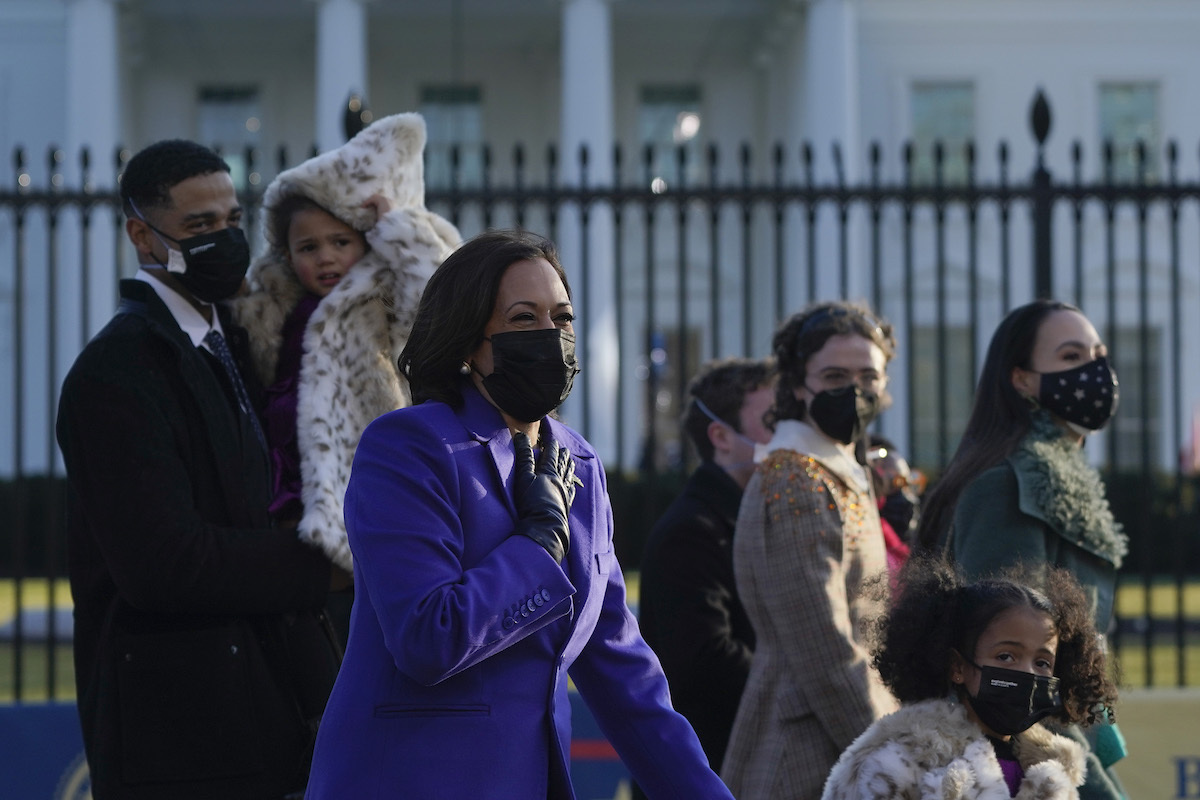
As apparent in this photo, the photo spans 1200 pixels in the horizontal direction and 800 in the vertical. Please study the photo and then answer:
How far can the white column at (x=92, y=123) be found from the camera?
63.8 feet

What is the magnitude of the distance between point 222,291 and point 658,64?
880 inches

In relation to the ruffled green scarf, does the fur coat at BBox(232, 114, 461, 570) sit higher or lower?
higher

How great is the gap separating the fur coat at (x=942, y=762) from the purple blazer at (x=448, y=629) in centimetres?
89

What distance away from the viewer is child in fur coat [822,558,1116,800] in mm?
2973

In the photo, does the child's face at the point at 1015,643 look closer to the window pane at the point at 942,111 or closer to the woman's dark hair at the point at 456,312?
the woman's dark hair at the point at 456,312

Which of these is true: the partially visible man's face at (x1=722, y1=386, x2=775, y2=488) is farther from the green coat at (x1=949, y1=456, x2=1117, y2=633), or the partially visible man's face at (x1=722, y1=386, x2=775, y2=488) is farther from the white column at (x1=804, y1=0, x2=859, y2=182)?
the white column at (x1=804, y1=0, x2=859, y2=182)

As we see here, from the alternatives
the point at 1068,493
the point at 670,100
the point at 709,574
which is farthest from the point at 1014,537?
the point at 670,100

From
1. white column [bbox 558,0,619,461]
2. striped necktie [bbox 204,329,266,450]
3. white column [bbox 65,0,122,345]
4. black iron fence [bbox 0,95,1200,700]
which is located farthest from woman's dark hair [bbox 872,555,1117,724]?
white column [bbox 65,0,122,345]

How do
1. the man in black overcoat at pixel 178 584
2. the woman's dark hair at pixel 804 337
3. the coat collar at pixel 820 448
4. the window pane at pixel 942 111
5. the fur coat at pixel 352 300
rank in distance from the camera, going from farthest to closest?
1. the window pane at pixel 942 111
2. the woman's dark hair at pixel 804 337
3. the coat collar at pixel 820 448
4. the fur coat at pixel 352 300
5. the man in black overcoat at pixel 178 584

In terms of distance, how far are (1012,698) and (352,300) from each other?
1707mm

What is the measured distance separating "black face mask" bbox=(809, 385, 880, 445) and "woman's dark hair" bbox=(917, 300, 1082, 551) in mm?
273

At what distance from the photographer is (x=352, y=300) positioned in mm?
3400

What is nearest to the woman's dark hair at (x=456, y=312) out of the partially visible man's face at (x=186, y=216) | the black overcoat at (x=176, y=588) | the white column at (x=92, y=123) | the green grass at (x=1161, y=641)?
the black overcoat at (x=176, y=588)

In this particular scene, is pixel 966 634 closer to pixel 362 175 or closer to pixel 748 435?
pixel 748 435
